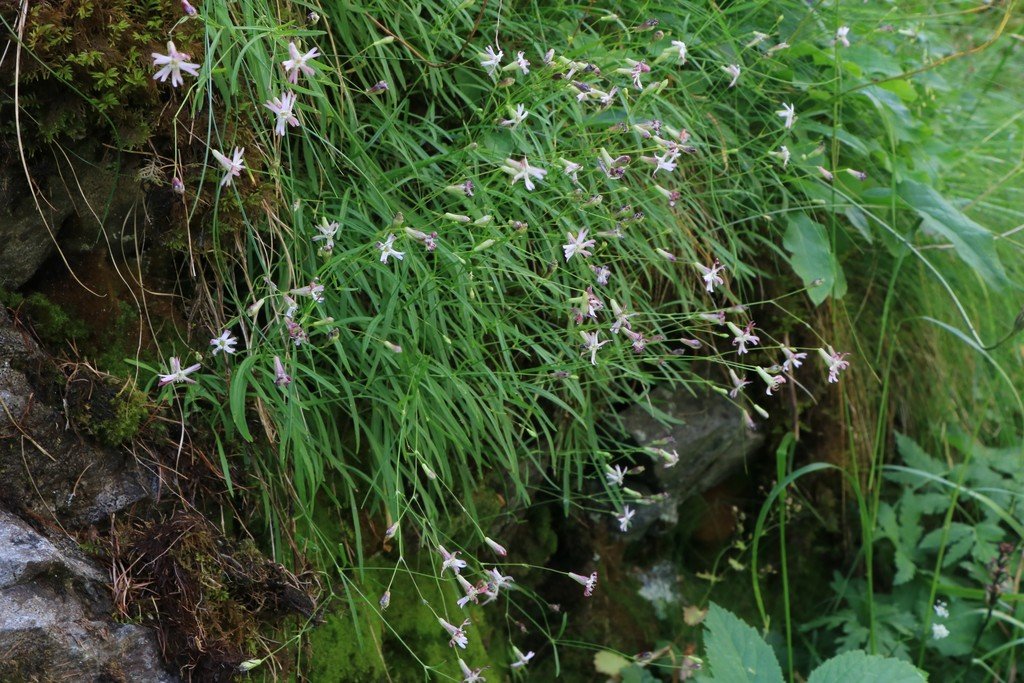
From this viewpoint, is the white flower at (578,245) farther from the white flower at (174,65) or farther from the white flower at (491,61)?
the white flower at (174,65)

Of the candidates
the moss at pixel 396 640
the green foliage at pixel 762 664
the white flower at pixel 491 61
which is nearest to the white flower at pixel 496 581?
the moss at pixel 396 640

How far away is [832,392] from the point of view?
3.09m

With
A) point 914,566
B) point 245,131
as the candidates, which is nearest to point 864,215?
point 914,566

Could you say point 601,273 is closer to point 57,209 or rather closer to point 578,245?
point 578,245

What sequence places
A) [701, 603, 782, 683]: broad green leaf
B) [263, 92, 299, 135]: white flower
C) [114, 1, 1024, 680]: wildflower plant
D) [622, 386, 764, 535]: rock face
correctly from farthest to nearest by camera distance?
[622, 386, 764, 535]: rock face < [701, 603, 782, 683]: broad green leaf < [114, 1, 1024, 680]: wildflower plant < [263, 92, 299, 135]: white flower

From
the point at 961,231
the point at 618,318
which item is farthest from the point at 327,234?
the point at 961,231

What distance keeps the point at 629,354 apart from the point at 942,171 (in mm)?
1573

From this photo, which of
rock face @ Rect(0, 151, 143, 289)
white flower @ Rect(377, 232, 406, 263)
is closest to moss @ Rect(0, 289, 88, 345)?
rock face @ Rect(0, 151, 143, 289)

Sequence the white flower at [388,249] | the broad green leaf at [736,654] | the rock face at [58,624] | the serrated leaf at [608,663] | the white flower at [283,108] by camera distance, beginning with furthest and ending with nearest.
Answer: the serrated leaf at [608,663]
the broad green leaf at [736,654]
the white flower at [388,249]
the white flower at [283,108]
the rock face at [58,624]

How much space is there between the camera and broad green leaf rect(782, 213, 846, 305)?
102 inches

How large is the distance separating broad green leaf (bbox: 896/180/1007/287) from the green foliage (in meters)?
1.21

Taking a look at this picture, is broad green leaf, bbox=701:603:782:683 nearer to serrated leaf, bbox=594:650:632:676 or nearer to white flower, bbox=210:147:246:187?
serrated leaf, bbox=594:650:632:676

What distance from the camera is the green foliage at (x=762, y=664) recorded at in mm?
2100

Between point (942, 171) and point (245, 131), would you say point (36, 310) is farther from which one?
point (942, 171)
